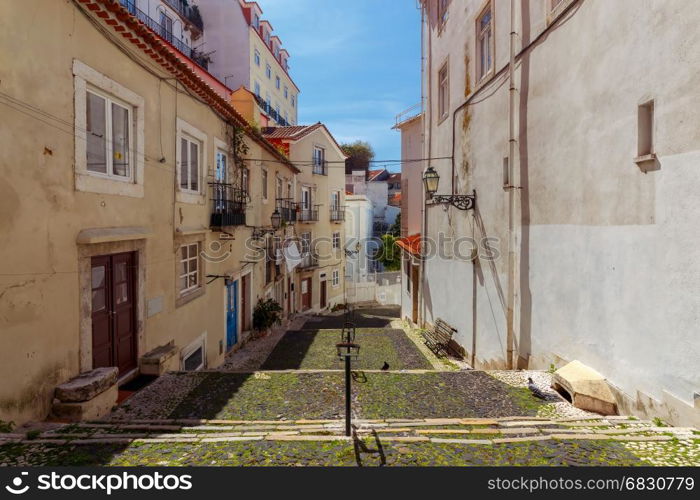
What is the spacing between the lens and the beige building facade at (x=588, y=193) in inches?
158

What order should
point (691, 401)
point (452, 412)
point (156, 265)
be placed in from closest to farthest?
point (691, 401)
point (452, 412)
point (156, 265)

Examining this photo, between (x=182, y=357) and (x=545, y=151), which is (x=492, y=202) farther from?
(x=182, y=357)

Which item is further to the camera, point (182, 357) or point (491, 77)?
point (491, 77)

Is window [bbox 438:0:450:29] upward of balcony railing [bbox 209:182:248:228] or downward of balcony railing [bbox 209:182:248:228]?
upward

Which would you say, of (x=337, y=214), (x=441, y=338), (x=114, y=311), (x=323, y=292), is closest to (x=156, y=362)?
(x=114, y=311)

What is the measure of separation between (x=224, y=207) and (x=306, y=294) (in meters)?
15.1

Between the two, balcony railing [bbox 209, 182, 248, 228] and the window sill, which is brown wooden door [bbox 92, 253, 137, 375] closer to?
the window sill

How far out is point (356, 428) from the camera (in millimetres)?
4242

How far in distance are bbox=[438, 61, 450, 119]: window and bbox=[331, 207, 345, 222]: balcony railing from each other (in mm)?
14125

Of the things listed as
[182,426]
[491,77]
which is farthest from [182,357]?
[491,77]

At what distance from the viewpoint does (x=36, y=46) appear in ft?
14.5

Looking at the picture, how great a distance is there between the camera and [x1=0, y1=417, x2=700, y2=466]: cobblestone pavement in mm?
3385

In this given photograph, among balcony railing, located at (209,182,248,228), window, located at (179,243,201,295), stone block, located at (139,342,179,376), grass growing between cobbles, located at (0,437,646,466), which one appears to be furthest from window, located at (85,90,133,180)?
grass growing between cobbles, located at (0,437,646,466)
